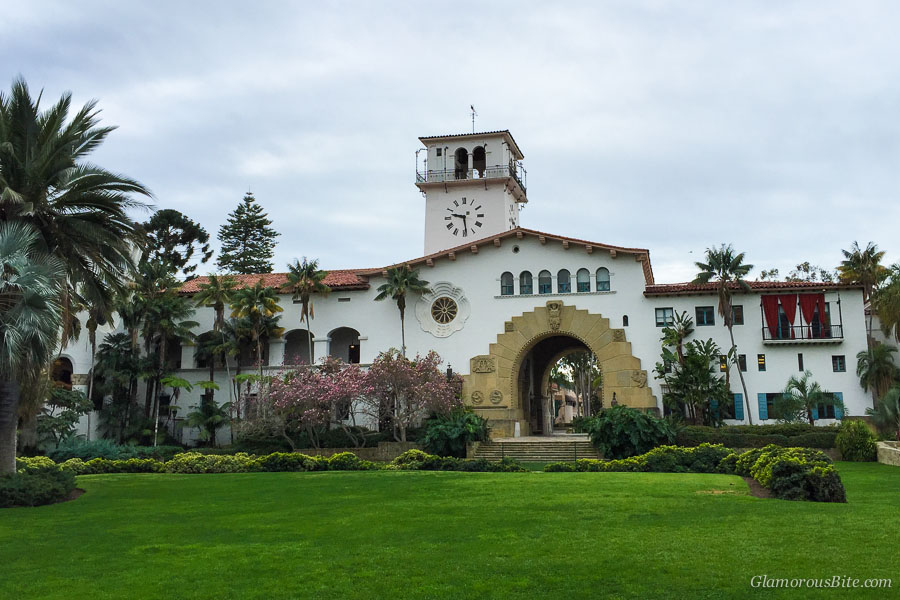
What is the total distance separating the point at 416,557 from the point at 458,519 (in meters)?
3.35

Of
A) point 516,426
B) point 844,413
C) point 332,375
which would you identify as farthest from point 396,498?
point 844,413

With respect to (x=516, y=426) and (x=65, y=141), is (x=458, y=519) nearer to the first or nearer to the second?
(x=65, y=141)

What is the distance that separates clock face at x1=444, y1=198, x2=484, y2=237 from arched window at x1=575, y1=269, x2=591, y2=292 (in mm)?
11769

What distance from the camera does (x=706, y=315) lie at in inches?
1604

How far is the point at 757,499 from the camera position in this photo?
656 inches

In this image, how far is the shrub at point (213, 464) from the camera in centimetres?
3080

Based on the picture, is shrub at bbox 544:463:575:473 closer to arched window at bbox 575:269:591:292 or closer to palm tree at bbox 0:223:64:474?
arched window at bbox 575:269:591:292

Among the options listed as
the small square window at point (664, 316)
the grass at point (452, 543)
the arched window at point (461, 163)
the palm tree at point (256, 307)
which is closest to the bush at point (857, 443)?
the small square window at point (664, 316)

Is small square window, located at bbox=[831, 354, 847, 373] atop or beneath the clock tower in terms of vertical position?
beneath

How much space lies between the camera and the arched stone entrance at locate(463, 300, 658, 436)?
40.7m

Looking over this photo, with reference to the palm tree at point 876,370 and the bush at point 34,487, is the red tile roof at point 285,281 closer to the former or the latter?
the bush at point 34,487

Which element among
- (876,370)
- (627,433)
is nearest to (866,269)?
(876,370)

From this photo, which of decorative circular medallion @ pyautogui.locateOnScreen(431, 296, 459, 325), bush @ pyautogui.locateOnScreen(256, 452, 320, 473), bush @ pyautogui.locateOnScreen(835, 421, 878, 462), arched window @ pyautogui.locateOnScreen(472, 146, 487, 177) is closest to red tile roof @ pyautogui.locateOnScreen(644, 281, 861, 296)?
bush @ pyautogui.locateOnScreen(835, 421, 878, 462)

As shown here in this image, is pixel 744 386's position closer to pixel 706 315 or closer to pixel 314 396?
pixel 706 315
